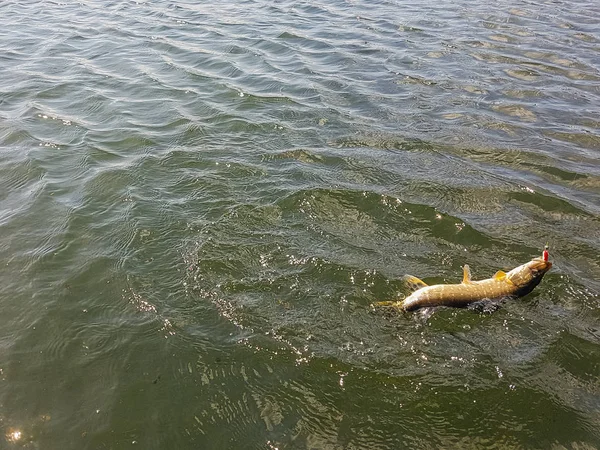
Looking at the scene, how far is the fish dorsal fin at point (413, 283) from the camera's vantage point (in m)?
5.69

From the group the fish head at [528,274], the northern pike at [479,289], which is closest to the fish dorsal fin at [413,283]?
the northern pike at [479,289]

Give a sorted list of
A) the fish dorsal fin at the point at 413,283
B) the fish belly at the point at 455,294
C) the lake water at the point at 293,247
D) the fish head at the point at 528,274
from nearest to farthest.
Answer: the lake water at the point at 293,247
the fish belly at the point at 455,294
the fish head at the point at 528,274
the fish dorsal fin at the point at 413,283

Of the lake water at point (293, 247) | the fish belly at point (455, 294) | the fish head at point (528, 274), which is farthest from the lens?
the fish head at point (528, 274)

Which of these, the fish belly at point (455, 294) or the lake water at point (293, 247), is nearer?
the lake water at point (293, 247)

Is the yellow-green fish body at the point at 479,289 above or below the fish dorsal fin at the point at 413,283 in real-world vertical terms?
above

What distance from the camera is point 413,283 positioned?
5.75m

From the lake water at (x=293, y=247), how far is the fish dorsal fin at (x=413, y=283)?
9.7 inches

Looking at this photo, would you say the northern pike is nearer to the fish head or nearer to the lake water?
the fish head

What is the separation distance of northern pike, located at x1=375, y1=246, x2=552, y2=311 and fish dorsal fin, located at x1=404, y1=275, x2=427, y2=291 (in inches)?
6.3

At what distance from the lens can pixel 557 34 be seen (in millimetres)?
14148

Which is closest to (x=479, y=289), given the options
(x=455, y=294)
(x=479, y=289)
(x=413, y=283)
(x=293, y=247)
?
(x=479, y=289)

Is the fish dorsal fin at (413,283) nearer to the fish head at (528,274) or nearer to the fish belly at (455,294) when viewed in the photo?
the fish belly at (455,294)

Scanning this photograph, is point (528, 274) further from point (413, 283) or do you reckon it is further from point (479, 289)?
point (413, 283)

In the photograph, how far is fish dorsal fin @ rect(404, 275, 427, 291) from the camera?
5691 mm
